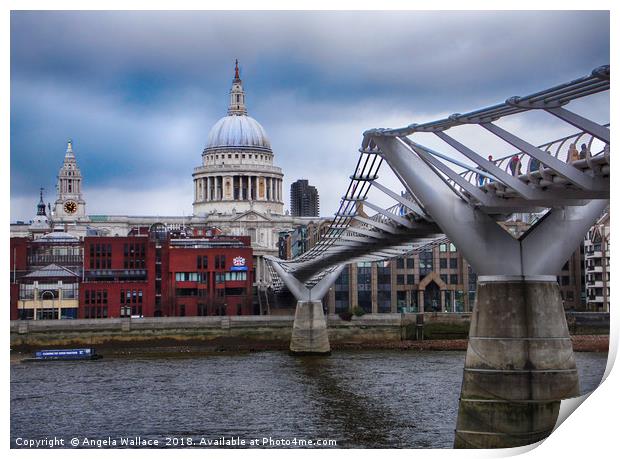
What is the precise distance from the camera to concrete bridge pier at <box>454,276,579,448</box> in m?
23.8

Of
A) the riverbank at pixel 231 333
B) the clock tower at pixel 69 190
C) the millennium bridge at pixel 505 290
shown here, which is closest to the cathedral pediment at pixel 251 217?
the clock tower at pixel 69 190

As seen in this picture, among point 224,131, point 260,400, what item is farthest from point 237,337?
point 224,131

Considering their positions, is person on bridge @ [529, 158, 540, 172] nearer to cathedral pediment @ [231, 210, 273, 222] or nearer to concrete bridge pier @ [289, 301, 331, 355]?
concrete bridge pier @ [289, 301, 331, 355]

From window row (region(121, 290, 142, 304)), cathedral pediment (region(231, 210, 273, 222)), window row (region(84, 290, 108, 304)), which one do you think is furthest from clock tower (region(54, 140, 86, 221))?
cathedral pediment (region(231, 210, 273, 222))

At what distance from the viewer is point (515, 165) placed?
23281 mm

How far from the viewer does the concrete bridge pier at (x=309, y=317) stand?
60.8 meters

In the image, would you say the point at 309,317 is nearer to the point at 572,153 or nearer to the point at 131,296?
the point at 131,296

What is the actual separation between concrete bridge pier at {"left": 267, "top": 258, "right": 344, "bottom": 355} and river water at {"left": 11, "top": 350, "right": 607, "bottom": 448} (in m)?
6.16

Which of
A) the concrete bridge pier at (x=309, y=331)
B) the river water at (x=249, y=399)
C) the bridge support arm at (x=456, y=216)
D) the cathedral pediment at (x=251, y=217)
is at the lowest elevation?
the river water at (x=249, y=399)

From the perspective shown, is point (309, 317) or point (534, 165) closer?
point (534, 165)

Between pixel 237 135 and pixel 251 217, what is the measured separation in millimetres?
11027

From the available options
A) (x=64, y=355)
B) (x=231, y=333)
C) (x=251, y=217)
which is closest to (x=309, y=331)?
(x=231, y=333)

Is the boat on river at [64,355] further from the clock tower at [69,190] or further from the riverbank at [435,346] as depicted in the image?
the riverbank at [435,346]

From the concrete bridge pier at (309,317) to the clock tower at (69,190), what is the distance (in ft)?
37.7
